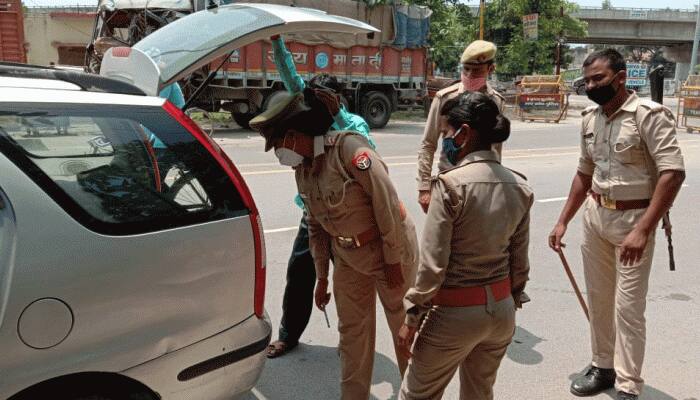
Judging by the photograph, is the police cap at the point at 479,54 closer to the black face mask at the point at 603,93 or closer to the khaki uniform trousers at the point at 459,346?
the black face mask at the point at 603,93

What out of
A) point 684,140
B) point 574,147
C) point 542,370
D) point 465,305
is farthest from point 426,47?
point 465,305

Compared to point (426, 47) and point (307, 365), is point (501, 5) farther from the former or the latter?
point (307, 365)

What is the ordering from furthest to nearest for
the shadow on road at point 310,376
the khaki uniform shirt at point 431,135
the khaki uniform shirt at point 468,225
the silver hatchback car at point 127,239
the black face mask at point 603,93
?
the khaki uniform shirt at point 431,135, the shadow on road at point 310,376, the black face mask at point 603,93, the khaki uniform shirt at point 468,225, the silver hatchback car at point 127,239

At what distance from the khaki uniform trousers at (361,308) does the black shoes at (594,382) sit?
1.05m

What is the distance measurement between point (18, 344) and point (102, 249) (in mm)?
354

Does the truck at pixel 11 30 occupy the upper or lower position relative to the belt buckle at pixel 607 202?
upper

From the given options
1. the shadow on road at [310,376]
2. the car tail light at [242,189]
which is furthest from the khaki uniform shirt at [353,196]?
the shadow on road at [310,376]

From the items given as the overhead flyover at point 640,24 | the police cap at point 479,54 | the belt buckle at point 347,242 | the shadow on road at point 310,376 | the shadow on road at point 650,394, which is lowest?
the shadow on road at point 650,394

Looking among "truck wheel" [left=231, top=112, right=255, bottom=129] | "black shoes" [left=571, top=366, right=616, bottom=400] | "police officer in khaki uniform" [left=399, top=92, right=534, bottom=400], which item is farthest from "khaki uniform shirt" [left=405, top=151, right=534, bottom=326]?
"truck wheel" [left=231, top=112, right=255, bottom=129]

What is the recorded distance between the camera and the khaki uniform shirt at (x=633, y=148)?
2922 millimetres

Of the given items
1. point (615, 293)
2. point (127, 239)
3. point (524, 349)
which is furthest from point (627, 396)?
point (127, 239)

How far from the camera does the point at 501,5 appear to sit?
30.3 metres

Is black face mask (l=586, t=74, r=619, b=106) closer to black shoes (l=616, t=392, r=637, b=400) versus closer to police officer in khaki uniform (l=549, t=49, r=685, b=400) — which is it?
police officer in khaki uniform (l=549, t=49, r=685, b=400)

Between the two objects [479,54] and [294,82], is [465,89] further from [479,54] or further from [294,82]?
[294,82]
